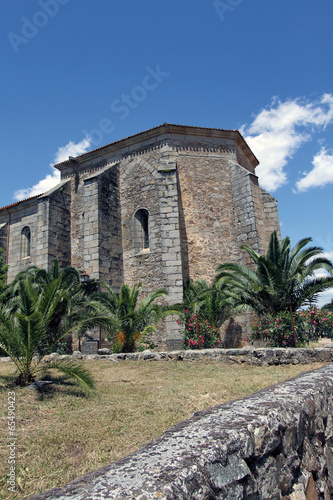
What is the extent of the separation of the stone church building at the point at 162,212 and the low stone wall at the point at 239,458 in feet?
34.9

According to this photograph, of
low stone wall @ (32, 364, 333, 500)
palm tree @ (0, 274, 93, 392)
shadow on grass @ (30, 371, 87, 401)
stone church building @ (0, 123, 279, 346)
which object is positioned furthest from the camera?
stone church building @ (0, 123, 279, 346)

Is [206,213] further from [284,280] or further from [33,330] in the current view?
[33,330]

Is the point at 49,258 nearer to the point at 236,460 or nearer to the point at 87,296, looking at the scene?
the point at 87,296

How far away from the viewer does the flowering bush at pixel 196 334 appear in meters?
11.0

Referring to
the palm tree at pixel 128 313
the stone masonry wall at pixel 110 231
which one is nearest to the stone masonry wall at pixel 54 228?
the stone masonry wall at pixel 110 231

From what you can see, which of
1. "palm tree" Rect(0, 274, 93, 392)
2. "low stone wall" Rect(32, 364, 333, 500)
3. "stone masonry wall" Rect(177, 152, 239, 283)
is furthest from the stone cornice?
"low stone wall" Rect(32, 364, 333, 500)

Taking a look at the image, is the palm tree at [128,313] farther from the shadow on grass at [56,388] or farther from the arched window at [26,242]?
the arched window at [26,242]

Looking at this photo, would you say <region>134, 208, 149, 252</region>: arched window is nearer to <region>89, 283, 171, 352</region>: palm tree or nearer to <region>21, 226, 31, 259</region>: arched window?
<region>89, 283, 171, 352</region>: palm tree

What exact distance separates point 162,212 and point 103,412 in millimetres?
10054

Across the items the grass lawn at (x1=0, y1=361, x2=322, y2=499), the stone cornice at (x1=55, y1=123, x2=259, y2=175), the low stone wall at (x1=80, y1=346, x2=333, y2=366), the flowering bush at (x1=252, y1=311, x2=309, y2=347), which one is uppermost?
the stone cornice at (x1=55, y1=123, x2=259, y2=175)

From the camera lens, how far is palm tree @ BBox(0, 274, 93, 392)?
5.88m

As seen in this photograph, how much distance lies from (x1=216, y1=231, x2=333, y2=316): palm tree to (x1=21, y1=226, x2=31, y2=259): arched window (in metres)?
13.8

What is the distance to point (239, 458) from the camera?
1650 millimetres

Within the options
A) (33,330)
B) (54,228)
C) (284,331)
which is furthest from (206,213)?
(33,330)
